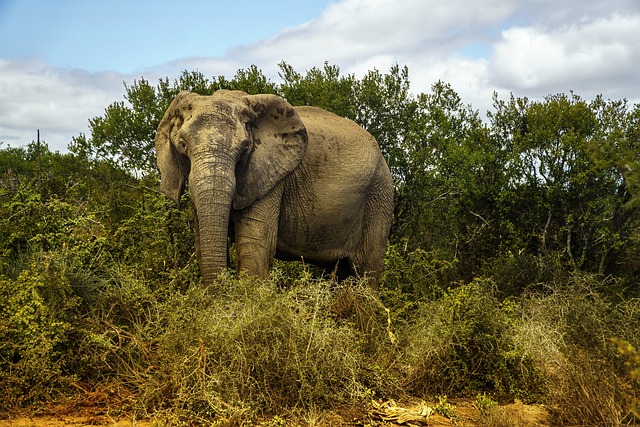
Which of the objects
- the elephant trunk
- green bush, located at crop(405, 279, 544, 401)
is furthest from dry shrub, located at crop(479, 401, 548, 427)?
the elephant trunk

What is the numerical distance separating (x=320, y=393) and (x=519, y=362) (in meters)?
2.19

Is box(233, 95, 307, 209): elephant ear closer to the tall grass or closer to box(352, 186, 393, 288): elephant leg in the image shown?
the tall grass

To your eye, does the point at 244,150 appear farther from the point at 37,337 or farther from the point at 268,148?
the point at 37,337

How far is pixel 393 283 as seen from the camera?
38.0 ft

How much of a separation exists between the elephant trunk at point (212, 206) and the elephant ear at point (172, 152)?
2.53ft

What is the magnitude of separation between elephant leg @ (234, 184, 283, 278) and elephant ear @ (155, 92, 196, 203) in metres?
0.77

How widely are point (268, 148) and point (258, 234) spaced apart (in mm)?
973

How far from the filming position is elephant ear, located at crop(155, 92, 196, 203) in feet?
28.4

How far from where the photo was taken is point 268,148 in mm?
8930

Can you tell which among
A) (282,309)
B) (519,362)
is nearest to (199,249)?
(282,309)

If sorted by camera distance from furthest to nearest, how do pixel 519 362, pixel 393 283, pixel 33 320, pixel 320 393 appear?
pixel 393 283, pixel 519 362, pixel 33 320, pixel 320 393

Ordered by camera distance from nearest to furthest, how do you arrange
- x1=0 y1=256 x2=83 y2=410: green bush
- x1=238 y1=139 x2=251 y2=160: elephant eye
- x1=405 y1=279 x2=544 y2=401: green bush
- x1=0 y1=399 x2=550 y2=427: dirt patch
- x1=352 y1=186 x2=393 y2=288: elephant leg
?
x1=0 y1=399 x2=550 y2=427: dirt patch < x1=0 y1=256 x2=83 y2=410: green bush < x1=405 y1=279 x2=544 y2=401: green bush < x1=238 y1=139 x2=251 y2=160: elephant eye < x1=352 y1=186 x2=393 y2=288: elephant leg

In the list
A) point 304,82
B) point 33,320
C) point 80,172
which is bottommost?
point 33,320

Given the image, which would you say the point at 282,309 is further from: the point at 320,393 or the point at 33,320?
the point at 33,320
